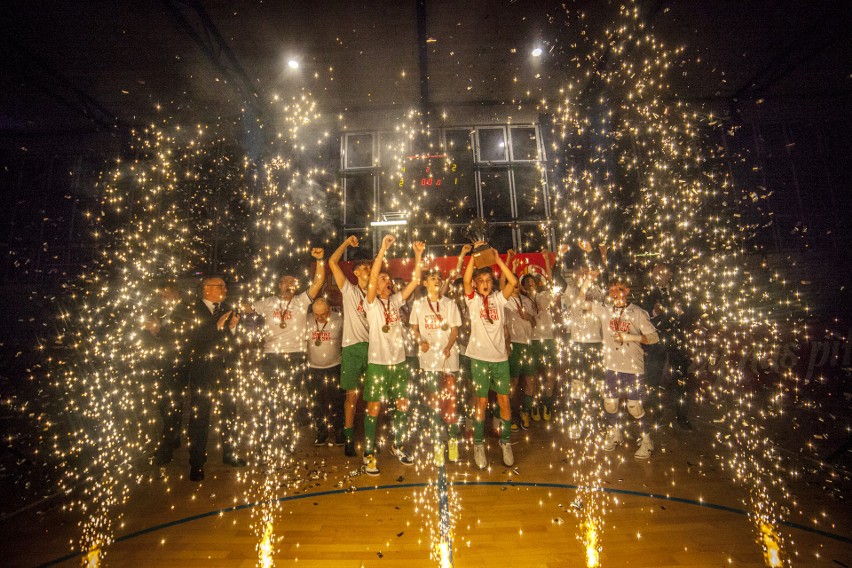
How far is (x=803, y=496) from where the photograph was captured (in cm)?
265

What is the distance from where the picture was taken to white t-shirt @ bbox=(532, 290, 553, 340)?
4496 mm

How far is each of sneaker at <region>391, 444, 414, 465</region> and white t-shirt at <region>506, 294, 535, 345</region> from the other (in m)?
1.86

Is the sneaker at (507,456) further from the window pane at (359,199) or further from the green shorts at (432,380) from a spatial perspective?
the window pane at (359,199)

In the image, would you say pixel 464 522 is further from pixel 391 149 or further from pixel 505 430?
pixel 391 149

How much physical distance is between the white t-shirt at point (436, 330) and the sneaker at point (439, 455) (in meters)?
0.76

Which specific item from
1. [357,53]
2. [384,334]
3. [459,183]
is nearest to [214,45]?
[357,53]

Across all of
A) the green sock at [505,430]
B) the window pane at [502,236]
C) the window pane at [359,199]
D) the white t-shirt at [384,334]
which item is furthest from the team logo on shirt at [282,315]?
the window pane at [502,236]

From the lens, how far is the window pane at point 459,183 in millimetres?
7895

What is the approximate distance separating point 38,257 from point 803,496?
43.9ft

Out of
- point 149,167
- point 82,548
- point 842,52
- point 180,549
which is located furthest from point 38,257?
point 842,52

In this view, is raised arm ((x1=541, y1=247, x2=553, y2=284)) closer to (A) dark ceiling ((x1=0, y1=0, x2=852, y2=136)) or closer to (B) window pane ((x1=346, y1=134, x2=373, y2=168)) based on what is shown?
(A) dark ceiling ((x1=0, y1=0, x2=852, y2=136))

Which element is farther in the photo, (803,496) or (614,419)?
(614,419)

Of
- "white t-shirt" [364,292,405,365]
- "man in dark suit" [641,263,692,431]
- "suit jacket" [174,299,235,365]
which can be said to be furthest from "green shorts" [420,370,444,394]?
"man in dark suit" [641,263,692,431]

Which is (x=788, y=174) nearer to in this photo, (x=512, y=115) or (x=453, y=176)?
(x=512, y=115)
